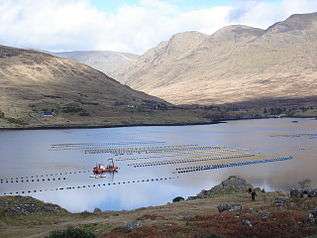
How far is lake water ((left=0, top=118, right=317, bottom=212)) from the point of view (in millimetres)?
86562

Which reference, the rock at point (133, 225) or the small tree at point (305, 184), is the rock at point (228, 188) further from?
the rock at point (133, 225)

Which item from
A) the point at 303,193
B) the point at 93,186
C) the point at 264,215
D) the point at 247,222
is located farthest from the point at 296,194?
the point at 93,186

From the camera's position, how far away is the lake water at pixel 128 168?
86562 millimetres

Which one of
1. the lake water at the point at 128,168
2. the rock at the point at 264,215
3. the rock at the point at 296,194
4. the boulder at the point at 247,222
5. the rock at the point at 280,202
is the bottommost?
the boulder at the point at 247,222

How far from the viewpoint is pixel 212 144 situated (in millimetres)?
170375

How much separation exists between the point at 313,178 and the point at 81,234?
233 ft

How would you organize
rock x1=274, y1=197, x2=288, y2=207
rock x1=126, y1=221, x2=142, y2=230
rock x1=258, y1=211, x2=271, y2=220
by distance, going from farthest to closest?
rock x1=274, y1=197, x2=288, y2=207 → rock x1=258, y1=211, x2=271, y2=220 → rock x1=126, y1=221, x2=142, y2=230

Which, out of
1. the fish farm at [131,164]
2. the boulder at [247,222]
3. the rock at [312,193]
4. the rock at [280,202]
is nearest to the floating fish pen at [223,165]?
the fish farm at [131,164]

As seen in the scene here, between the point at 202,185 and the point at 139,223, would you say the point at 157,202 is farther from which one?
the point at 139,223

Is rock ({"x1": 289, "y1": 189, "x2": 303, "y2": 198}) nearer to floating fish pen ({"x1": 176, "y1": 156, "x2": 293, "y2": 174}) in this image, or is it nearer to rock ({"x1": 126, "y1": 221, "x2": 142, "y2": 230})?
rock ({"x1": 126, "y1": 221, "x2": 142, "y2": 230})

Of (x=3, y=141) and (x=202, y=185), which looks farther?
(x=3, y=141)

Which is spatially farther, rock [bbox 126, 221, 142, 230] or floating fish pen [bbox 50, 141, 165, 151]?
floating fish pen [bbox 50, 141, 165, 151]

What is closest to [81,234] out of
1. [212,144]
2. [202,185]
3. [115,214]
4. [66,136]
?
[115,214]

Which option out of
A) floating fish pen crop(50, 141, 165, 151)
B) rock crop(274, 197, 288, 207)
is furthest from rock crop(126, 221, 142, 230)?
floating fish pen crop(50, 141, 165, 151)
